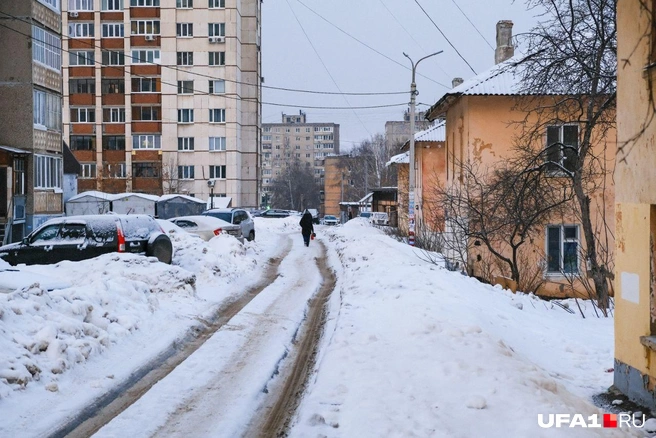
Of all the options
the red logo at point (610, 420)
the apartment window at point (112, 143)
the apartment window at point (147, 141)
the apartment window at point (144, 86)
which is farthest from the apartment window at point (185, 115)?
the red logo at point (610, 420)

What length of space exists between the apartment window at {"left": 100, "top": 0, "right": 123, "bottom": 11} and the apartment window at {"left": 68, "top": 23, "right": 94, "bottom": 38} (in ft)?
7.17

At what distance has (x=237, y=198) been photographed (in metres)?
67.7

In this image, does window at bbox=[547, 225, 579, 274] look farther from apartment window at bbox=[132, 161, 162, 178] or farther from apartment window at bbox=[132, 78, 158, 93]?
apartment window at bbox=[132, 78, 158, 93]

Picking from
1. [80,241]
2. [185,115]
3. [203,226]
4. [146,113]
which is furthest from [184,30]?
[80,241]

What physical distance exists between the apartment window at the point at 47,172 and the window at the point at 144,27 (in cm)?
3621

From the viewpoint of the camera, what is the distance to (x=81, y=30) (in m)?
67.1

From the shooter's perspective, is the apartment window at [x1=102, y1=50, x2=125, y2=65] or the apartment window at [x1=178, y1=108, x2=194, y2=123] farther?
the apartment window at [x1=178, y1=108, x2=194, y2=123]

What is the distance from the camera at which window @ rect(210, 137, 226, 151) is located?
219ft

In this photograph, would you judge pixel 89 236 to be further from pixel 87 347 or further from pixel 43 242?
pixel 87 347

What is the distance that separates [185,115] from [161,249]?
52128 mm

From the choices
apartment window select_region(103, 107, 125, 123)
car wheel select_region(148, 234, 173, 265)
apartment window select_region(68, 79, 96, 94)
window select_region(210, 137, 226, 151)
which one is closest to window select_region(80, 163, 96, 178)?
apartment window select_region(103, 107, 125, 123)

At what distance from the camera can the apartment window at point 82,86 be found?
66.9 meters

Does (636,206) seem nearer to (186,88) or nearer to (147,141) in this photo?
(186,88)

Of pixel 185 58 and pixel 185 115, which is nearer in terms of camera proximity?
pixel 185 58
